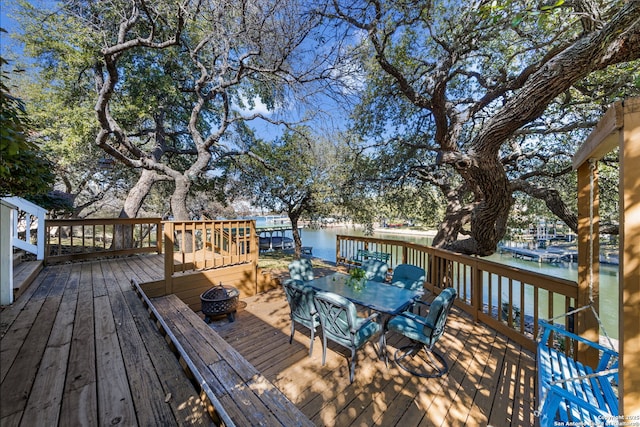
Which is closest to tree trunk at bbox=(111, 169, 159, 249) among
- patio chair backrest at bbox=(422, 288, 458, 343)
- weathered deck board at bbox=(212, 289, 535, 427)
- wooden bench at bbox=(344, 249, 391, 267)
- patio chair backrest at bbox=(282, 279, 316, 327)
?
weathered deck board at bbox=(212, 289, 535, 427)

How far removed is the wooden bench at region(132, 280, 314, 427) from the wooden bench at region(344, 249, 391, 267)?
4392 millimetres

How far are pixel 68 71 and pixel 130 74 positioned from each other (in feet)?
4.45

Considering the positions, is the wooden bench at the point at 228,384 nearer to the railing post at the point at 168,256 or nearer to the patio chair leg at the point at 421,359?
the railing post at the point at 168,256

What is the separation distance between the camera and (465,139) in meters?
6.46

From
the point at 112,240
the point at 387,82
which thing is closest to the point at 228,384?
the point at 387,82

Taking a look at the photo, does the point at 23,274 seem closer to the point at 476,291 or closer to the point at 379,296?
the point at 379,296

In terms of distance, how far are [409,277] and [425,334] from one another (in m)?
1.43

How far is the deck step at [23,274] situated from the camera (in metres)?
3.28

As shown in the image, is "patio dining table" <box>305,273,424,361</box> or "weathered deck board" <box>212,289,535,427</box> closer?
"weathered deck board" <box>212,289,535,427</box>

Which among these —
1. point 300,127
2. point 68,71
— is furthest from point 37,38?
point 300,127

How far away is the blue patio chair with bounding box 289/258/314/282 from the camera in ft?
13.3

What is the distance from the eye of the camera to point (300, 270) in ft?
13.4

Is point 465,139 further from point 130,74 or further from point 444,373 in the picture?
point 130,74

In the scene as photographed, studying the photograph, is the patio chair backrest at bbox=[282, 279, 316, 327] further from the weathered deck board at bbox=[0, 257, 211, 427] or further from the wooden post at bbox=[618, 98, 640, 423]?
the wooden post at bbox=[618, 98, 640, 423]
